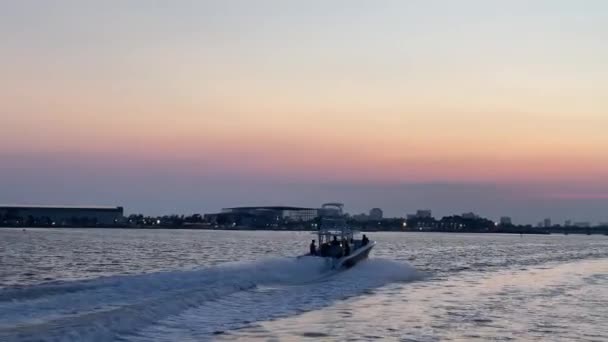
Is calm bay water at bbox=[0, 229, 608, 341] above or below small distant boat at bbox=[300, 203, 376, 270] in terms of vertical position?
below

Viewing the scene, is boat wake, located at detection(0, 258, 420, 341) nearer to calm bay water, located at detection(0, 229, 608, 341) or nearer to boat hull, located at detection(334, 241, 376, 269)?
calm bay water, located at detection(0, 229, 608, 341)

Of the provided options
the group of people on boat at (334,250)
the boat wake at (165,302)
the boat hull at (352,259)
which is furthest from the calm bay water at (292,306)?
the group of people on boat at (334,250)

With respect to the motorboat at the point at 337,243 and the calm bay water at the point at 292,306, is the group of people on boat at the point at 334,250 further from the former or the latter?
the calm bay water at the point at 292,306

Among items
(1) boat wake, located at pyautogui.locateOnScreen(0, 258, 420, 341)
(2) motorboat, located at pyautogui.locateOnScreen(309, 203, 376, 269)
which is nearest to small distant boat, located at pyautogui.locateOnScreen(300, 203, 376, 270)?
(2) motorboat, located at pyautogui.locateOnScreen(309, 203, 376, 269)

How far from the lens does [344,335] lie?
21094mm

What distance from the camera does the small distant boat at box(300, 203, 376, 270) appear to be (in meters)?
47.2

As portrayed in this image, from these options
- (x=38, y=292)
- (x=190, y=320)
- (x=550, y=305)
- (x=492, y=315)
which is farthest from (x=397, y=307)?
(x=38, y=292)

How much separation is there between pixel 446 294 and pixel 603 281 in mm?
14558

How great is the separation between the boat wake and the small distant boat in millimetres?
4915

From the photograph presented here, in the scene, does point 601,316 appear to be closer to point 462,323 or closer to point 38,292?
point 462,323

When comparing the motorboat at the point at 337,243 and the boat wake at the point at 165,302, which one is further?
the motorboat at the point at 337,243

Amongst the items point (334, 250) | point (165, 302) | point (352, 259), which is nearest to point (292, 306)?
point (165, 302)

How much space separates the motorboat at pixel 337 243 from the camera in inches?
1857

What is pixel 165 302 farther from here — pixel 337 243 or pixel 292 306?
pixel 337 243
